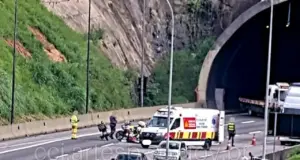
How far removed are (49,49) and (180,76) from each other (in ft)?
48.1

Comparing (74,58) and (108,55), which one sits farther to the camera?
(108,55)

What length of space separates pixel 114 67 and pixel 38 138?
2216 centimetres

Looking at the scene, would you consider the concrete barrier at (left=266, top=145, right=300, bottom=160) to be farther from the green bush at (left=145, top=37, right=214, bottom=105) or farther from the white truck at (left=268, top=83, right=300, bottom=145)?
the green bush at (left=145, top=37, right=214, bottom=105)

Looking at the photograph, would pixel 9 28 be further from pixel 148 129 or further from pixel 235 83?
pixel 235 83

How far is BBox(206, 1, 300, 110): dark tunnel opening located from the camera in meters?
79.4

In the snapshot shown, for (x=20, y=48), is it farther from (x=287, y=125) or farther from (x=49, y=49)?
(x=287, y=125)

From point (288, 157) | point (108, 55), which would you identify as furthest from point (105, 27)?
point (288, 157)

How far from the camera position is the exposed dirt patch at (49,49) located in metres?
67.2

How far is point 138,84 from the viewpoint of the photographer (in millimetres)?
73812

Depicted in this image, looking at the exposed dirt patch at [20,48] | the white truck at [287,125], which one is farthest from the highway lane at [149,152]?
the exposed dirt patch at [20,48]

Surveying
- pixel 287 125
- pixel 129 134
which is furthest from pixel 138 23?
pixel 287 125

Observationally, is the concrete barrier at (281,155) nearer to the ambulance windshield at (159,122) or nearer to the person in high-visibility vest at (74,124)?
the ambulance windshield at (159,122)

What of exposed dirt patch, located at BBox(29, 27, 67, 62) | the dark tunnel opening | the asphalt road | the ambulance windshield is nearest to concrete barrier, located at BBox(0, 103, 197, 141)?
the asphalt road

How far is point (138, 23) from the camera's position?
3135 inches
